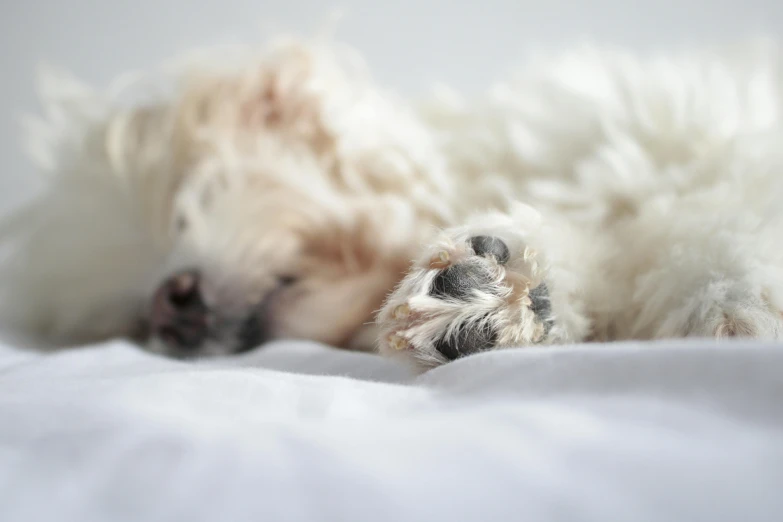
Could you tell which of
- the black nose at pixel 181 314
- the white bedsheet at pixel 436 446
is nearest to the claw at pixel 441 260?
the white bedsheet at pixel 436 446

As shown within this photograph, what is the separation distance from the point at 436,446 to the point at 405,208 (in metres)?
0.61

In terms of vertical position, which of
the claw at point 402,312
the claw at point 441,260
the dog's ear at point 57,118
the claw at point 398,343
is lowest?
the claw at point 398,343

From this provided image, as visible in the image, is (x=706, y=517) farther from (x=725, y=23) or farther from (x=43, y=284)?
(x=725, y=23)

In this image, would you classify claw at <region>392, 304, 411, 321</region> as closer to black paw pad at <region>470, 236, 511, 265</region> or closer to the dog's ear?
black paw pad at <region>470, 236, 511, 265</region>

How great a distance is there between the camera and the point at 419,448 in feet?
1.11

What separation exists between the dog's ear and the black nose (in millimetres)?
412

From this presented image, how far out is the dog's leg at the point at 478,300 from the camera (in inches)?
21.4

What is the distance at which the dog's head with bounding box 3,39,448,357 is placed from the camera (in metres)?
0.89

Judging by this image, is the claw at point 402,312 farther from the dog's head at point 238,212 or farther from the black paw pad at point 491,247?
the dog's head at point 238,212

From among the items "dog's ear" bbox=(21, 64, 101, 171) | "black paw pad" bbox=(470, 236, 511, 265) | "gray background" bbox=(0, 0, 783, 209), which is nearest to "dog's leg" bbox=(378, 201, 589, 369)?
"black paw pad" bbox=(470, 236, 511, 265)

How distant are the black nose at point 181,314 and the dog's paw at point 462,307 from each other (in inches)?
15.9

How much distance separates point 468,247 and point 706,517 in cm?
35

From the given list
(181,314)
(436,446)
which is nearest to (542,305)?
(436,446)

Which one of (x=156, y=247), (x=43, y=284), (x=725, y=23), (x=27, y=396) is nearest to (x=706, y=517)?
(x=27, y=396)
